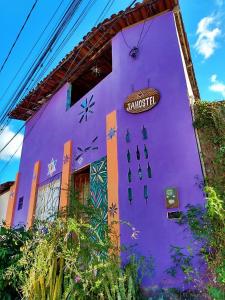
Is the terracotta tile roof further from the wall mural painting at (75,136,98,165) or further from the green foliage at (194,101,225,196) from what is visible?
the green foliage at (194,101,225,196)

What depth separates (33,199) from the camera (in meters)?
8.01

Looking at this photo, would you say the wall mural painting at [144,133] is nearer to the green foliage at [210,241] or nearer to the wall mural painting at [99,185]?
the wall mural painting at [99,185]

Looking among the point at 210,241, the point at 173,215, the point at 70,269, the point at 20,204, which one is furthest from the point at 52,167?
the point at 210,241

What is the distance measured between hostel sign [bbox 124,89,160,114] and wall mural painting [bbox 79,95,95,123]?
1430 millimetres

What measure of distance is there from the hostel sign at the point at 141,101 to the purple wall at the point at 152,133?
13 centimetres

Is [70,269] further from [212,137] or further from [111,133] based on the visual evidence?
[111,133]

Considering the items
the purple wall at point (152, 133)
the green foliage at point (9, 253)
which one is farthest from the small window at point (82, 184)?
the green foliage at point (9, 253)

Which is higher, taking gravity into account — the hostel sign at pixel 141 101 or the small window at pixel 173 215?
the hostel sign at pixel 141 101

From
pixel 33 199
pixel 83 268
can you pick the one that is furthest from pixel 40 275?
pixel 33 199

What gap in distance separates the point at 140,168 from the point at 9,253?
271cm

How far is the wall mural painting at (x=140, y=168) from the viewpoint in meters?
5.05

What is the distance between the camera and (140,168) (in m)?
5.20

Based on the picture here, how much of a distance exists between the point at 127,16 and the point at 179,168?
4.25 meters

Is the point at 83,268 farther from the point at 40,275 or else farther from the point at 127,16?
the point at 127,16
